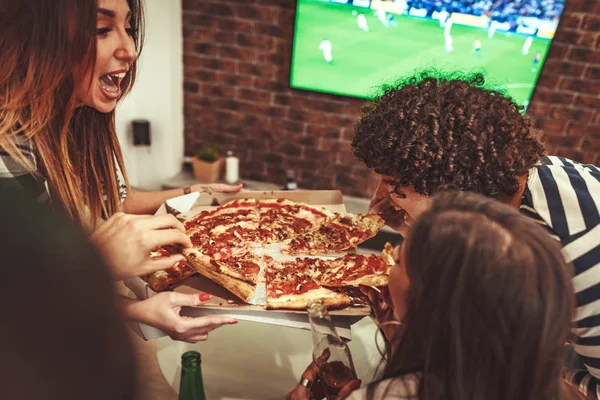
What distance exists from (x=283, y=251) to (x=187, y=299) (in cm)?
59

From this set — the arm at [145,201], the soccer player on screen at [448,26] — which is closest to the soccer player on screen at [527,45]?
the soccer player on screen at [448,26]

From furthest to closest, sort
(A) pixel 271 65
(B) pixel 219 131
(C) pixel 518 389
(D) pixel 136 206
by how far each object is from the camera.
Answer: (B) pixel 219 131 < (A) pixel 271 65 < (D) pixel 136 206 < (C) pixel 518 389

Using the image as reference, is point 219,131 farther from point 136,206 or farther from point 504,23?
point 504,23

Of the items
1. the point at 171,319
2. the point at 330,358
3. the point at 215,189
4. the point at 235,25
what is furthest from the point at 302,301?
the point at 235,25

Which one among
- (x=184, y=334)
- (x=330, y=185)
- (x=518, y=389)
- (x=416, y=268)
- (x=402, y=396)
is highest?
(x=416, y=268)

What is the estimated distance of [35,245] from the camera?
0.31 metres

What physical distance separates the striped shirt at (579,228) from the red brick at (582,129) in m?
2.41

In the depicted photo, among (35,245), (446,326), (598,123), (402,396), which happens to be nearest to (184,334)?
(402,396)

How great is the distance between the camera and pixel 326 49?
Result: 127 inches

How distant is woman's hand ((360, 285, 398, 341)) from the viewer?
1334 mm

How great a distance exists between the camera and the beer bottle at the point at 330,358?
107cm

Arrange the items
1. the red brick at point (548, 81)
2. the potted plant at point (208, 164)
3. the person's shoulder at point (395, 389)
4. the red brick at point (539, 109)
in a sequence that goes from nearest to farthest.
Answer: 1. the person's shoulder at point (395, 389)
2. the red brick at point (548, 81)
3. the red brick at point (539, 109)
4. the potted plant at point (208, 164)

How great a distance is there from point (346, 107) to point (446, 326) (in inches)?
111

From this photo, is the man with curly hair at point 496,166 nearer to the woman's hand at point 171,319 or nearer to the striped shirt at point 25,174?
the woman's hand at point 171,319
